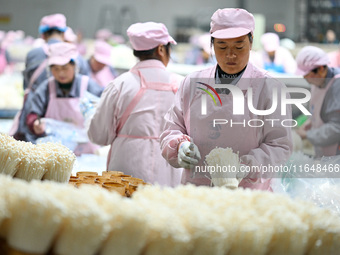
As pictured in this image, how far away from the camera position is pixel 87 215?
112cm

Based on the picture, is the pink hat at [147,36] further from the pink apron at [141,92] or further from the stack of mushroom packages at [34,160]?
the stack of mushroom packages at [34,160]

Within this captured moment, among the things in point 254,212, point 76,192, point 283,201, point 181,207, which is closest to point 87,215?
point 76,192

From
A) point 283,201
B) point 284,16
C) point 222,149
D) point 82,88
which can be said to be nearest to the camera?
point 283,201

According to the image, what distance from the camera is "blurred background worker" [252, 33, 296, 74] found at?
22.9 ft

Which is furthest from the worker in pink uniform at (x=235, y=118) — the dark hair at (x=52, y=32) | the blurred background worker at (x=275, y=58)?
the blurred background worker at (x=275, y=58)

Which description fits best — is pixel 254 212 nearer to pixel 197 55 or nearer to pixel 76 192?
pixel 76 192

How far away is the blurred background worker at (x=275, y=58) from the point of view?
697cm

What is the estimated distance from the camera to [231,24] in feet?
6.29

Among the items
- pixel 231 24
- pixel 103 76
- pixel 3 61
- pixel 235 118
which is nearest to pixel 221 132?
pixel 235 118

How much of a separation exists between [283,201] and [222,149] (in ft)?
1.62

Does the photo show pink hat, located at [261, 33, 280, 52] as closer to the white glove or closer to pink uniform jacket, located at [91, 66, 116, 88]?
pink uniform jacket, located at [91, 66, 116, 88]

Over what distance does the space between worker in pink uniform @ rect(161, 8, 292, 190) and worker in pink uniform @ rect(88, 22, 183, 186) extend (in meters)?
0.88

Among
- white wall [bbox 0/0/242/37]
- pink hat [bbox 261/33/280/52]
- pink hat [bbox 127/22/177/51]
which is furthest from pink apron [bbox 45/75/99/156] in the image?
white wall [bbox 0/0/242/37]

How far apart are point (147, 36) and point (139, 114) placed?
42cm
